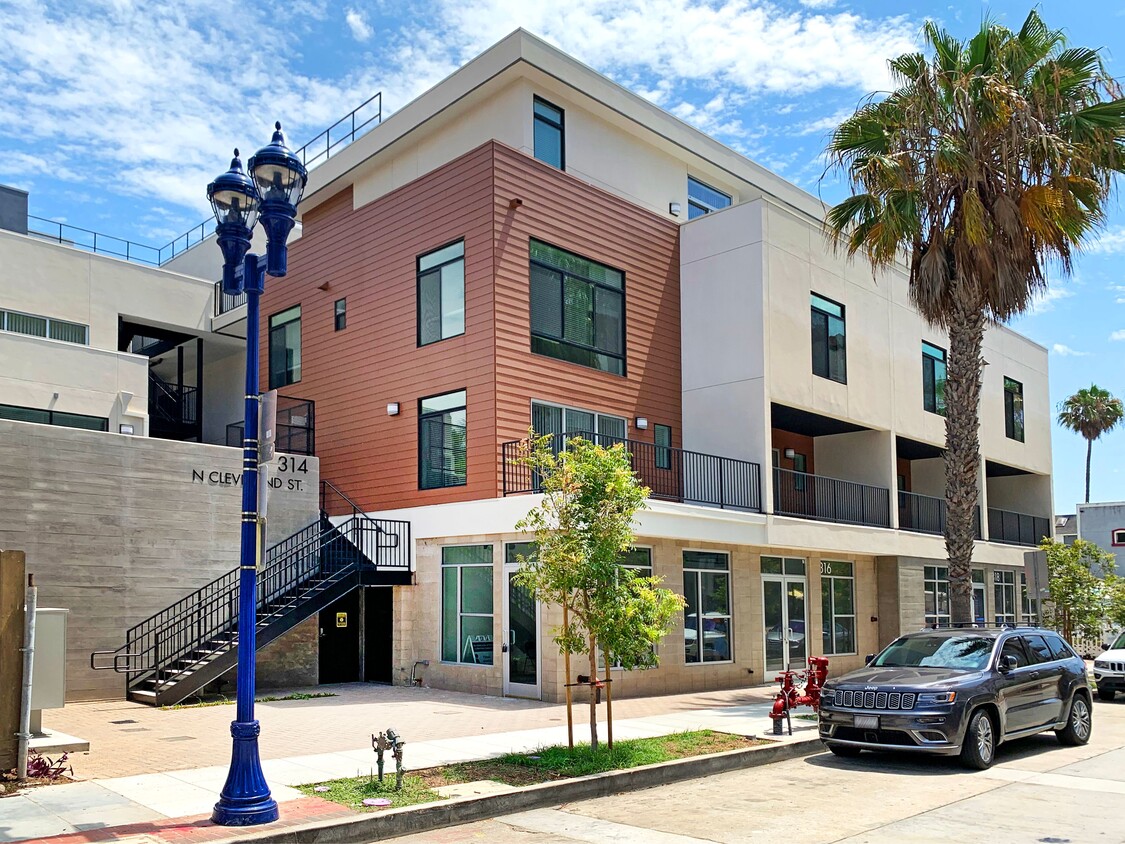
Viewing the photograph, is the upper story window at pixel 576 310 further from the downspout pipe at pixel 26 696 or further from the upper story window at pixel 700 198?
the downspout pipe at pixel 26 696

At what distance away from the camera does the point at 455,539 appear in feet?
62.0

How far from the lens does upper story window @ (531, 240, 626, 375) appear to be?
64.9ft

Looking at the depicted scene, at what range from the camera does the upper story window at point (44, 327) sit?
2355 centimetres

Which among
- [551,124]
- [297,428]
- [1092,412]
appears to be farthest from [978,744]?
[1092,412]

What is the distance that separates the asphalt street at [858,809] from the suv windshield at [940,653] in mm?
1156

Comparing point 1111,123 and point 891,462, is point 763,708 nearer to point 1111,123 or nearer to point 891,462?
point 891,462

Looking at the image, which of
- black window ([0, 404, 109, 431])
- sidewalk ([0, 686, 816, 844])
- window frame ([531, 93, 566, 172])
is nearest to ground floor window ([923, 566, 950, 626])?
sidewalk ([0, 686, 816, 844])

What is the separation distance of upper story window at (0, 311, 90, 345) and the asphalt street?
19.5 metres

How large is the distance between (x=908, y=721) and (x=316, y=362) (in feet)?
52.8

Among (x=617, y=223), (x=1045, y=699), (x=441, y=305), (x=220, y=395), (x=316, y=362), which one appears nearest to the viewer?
(x=1045, y=699)

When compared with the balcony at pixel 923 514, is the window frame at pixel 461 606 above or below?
below

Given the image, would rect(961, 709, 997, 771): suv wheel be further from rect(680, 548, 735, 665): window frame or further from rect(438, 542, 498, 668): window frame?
rect(438, 542, 498, 668): window frame

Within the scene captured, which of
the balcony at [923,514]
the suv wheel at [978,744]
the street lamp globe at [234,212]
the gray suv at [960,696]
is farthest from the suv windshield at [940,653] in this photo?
the balcony at [923,514]

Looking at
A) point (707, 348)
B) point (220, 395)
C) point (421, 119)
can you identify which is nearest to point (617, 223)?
point (707, 348)
